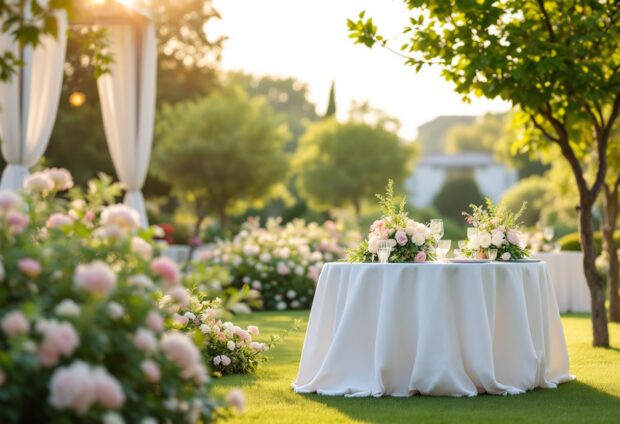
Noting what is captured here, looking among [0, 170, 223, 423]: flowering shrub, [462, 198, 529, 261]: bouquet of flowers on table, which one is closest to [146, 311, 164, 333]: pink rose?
[0, 170, 223, 423]: flowering shrub

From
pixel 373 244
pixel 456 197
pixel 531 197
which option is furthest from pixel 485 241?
pixel 456 197

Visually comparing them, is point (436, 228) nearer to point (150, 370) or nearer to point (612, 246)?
point (150, 370)

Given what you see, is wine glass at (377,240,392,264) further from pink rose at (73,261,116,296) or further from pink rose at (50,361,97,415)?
pink rose at (50,361,97,415)

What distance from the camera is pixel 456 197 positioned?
4484 centimetres

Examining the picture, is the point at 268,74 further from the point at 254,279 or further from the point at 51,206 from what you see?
the point at 51,206

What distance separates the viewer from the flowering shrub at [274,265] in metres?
14.6

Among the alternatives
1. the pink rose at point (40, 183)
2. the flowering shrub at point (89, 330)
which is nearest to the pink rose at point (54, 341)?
the flowering shrub at point (89, 330)

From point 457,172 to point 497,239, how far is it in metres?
59.1

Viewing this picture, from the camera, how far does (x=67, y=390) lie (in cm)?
262

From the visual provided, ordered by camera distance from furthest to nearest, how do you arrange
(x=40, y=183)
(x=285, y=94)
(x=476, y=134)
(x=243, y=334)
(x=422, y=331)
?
(x=476, y=134)
(x=285, y=94)
(x=243, y=334)
(x=422, y=331)
(x=40, y=183)

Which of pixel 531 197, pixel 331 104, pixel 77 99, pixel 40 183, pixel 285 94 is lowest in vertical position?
pixel 531 197

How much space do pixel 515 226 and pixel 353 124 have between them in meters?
34.1

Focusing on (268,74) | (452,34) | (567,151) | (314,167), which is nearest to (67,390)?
(452,34)

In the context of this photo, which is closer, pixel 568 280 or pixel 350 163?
pixel 568 280
